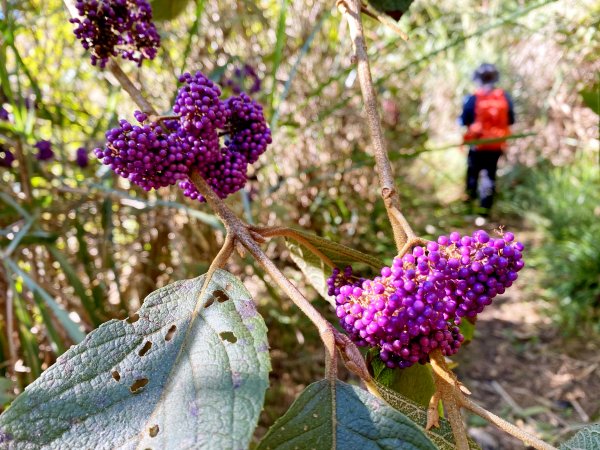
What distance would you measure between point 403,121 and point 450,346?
3.51m

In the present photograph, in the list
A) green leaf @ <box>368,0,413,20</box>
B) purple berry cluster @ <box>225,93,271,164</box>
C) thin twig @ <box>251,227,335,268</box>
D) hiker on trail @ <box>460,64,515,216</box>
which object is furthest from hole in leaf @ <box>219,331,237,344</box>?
hiker on trail @ <box>460,64,515,216</box>

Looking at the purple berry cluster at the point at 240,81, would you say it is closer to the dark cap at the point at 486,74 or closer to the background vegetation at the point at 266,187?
the background vegetation at the point at 266,187

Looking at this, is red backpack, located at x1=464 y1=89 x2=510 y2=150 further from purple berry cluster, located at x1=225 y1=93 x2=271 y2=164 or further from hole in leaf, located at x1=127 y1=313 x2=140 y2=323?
hole in leaf, located at x1=127 y1=313 x2=140 y2=323

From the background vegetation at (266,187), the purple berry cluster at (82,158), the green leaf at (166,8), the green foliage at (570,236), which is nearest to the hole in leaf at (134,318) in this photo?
the background vegetation at (266,187)

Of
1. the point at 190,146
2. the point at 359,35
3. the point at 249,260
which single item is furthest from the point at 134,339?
the point at 249,260

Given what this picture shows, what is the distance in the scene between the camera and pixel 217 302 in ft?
1.66

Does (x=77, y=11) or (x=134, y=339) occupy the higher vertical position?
(x=77, y=11)

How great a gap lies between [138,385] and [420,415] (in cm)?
25

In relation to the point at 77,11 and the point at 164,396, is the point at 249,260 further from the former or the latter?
the point at 164,396

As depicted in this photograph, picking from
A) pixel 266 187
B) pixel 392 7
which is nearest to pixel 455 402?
pixel 392 7

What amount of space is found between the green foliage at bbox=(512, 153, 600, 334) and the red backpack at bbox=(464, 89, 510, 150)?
0.61m

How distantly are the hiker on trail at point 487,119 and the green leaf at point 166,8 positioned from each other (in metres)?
3.87

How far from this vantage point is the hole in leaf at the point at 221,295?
51cm

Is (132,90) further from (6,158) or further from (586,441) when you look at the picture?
(6,158)
